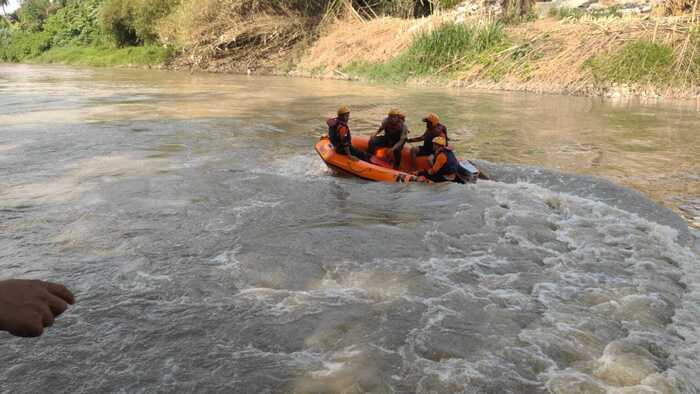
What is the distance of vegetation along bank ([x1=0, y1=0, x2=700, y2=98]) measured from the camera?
16453mm

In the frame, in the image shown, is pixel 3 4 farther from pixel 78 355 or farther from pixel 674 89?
pixel 78 355

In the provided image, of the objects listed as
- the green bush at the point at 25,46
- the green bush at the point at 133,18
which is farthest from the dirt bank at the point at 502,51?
the green bush at the point at 25,46

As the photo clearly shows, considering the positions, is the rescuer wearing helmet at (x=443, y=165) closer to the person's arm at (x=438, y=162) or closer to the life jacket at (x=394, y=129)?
the person's arm at (x=438, y=162)

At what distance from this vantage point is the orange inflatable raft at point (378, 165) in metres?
7.44

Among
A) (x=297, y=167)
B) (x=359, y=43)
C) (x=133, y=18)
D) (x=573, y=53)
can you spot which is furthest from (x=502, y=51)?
(x=133, y=18)

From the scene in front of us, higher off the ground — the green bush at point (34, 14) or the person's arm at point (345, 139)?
the green bush at point (34, 14)

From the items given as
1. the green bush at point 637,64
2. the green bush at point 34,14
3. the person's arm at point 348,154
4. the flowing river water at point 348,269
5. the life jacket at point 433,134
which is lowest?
the flowing river water at point 348,269

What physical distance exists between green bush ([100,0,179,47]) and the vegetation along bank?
104mm

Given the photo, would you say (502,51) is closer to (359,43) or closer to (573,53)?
(573,53)

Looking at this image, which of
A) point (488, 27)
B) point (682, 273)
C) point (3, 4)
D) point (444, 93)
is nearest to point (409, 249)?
point (682, 273)

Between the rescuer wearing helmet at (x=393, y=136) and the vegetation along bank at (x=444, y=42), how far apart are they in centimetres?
1052

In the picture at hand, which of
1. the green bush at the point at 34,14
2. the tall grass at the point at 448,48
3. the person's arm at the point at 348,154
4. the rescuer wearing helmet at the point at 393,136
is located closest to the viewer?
the person's arm at the point at 348,154

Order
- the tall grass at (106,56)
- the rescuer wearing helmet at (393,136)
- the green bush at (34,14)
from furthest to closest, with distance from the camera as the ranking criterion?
the green bush at (34,14) < the tall grass at (106,56) < the rescuer wearing helmet at (393,136)

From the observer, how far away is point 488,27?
64.7 ft
